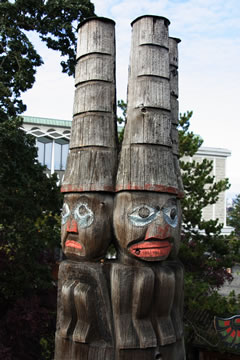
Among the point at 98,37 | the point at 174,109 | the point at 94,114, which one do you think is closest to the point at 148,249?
the point at 94,114

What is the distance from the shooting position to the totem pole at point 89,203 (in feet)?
11.3

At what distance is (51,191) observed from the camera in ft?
25.1

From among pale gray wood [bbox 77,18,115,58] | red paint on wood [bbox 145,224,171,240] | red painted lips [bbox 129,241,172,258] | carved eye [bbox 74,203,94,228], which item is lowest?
red painted lips [bbox 129,241,172,258]

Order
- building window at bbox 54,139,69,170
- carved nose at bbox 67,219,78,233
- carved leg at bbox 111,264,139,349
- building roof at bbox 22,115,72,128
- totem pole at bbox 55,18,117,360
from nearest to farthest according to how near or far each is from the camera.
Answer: carved leg at bbox 111,264,139,349 < totem pole at bbox 55,18,117,360 < carved nose at bbox 67,219,78,233 < building roof at bbox 22,115,72,128 < building window at bbox 54,139,69,170

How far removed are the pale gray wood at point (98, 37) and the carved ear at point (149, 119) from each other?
0.24m

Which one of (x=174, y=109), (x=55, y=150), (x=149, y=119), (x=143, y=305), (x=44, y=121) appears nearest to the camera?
(x=143, y=305)

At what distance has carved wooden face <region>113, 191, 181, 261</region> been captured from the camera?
11.4 ft

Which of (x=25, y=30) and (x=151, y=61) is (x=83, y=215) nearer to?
(x=151, y=61)

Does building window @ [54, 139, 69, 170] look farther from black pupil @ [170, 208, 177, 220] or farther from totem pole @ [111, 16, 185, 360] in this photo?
black pupil @ [170, 208, 177, 220]

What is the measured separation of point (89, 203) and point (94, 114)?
0.92 m

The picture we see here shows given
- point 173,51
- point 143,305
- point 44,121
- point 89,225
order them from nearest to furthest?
point 143,305, point 89,225, point 173,51, point 44,121

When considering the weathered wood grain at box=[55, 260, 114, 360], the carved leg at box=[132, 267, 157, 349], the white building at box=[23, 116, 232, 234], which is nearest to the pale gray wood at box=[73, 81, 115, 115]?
the weathered wood grain at box=[55, 260, 114, 360]

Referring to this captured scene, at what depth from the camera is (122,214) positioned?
3.56 metres

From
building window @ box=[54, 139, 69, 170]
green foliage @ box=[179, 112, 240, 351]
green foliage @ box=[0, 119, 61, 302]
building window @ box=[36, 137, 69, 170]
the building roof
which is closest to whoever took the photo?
green foliage @ box=[0, 119, 61, 302]
